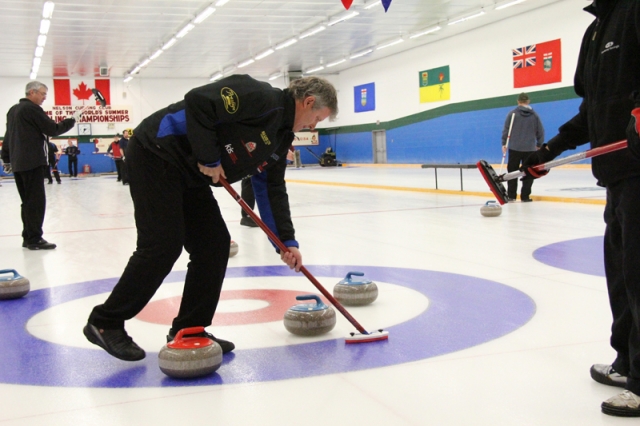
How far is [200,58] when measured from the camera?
2958 cm

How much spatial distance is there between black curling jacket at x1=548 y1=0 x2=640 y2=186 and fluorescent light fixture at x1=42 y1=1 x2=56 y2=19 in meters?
18.3

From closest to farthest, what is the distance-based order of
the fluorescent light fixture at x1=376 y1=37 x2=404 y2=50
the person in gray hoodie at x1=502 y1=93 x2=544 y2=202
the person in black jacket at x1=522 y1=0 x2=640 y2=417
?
the person in black jacket at x1=522 y1=0 x2=640 y2=417
the person in gray hoodie at x1=502 y1=93 x2=544 y2=202
the fluorescent light fixture at x1=376 y1=37 x2=404 y2=50

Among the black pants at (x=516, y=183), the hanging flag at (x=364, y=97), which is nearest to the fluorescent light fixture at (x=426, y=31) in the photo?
the hanging flag at (x=364, y=97)

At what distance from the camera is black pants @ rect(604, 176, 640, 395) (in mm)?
2355

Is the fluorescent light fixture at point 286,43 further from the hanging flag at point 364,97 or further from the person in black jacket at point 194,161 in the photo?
the person in black jacket at point 194,161

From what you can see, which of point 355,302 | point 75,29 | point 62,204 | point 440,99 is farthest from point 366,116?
point 355,302

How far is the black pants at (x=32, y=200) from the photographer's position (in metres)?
7.03

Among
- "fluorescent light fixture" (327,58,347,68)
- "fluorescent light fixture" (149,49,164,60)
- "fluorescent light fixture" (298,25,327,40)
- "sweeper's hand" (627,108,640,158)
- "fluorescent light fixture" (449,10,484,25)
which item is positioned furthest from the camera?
"fluorescent light fixture" (327,58,347,68)

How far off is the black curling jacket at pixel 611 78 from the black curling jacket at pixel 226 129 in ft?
4.00

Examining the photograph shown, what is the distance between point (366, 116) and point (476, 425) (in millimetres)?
32013

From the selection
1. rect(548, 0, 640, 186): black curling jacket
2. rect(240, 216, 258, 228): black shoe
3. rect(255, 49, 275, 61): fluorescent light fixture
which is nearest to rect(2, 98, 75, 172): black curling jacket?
rect(240, 216, 258, 228): black shoe

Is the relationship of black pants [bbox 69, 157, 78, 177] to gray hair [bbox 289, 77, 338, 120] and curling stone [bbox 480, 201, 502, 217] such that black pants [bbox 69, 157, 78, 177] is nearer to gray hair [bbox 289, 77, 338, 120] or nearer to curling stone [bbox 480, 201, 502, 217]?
curling stone [bbox 480, 201, 502, 217]

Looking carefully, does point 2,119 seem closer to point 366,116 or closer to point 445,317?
point 366,116

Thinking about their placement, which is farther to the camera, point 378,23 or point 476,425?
point 378,23
